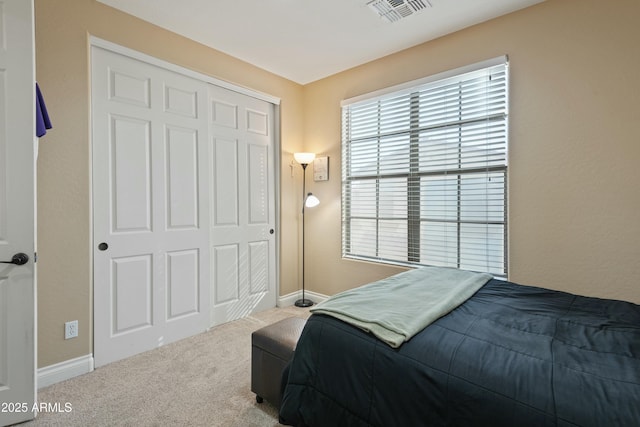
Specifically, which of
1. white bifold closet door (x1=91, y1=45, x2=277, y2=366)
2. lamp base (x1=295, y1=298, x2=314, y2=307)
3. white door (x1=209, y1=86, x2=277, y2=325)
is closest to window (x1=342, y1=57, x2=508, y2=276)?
lamp base (x1=295, y1=298, x2=314, y2=307)

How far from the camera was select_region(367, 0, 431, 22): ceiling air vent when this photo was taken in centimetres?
231

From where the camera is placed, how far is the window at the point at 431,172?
258cm

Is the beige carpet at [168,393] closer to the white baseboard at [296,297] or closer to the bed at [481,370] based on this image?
the bed at [481,370]

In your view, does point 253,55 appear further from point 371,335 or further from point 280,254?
point 371,335

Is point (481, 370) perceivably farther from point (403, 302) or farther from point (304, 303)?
point (304, 303)

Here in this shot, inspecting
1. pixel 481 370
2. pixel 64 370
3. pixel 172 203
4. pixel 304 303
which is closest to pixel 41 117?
pixel 172 203

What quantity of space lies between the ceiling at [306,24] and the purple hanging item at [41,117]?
942mm

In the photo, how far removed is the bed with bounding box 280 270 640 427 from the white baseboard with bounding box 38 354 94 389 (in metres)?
1.74

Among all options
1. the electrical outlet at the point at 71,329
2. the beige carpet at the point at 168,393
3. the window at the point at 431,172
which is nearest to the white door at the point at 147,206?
the electrical outlet at the point at 71,329

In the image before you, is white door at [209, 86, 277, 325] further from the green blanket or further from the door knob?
the green blanket

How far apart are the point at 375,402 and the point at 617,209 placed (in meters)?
2.10

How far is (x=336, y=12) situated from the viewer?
2.45 meters

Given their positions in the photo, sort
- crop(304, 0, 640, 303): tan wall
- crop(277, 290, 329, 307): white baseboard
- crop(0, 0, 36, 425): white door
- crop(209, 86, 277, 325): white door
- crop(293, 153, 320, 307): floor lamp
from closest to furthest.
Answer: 1. crop(0, 0, 36, 425): white door
2. crop(304, 0, 640, 303): tan wall
3. crop(209, 86, 277, 325): white door
4. crop(293, 153, 320, 307): floor lamp
5. crop(277, 290, 329, 307): white baseboard

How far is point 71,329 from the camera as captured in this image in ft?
7.27
